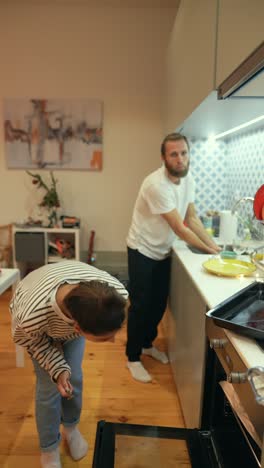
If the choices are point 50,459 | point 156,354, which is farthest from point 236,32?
point 156,354

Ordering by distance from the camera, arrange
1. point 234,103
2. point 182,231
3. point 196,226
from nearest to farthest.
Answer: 1. point 234,103
2. point 182,231
3. point 196,226

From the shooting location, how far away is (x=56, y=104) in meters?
3.23

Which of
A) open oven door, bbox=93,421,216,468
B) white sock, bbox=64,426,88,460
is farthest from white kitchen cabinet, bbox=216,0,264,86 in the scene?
white sock, bbox=64,426,88,460

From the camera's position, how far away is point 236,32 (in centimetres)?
111

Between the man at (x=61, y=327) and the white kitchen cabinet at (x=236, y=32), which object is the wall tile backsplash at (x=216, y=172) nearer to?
the white kitchen cabinet at (x=236, y=32)

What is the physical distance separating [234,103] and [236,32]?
33 cm

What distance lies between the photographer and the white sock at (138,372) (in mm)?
2016

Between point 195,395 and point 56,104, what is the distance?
9.07ft

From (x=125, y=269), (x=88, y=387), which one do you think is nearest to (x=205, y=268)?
(x=88, y=387)

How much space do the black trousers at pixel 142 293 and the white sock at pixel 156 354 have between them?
161 mm

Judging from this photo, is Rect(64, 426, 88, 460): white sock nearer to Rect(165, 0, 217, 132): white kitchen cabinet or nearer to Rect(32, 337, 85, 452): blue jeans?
Rect(32, 337, 85, 452): blue jeans

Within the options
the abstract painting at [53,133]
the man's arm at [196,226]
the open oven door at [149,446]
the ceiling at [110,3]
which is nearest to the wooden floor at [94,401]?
the open oven door at [149,446]

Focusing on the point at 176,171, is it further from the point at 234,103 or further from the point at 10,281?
the point at 10,281

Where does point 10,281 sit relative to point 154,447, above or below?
above
